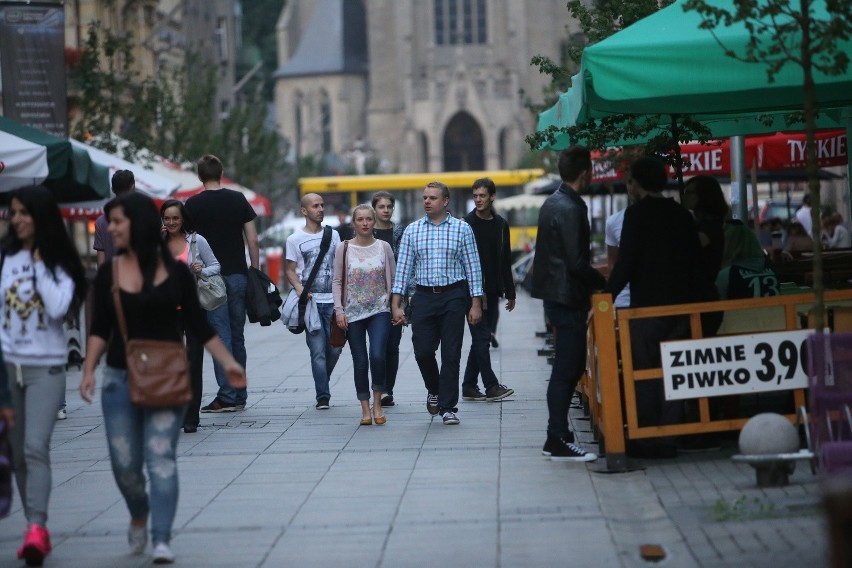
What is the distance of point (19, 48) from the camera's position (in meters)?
17.9

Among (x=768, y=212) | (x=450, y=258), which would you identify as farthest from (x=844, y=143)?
(x=768, y=212)

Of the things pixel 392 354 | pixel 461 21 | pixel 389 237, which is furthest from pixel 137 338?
pixel 461 21

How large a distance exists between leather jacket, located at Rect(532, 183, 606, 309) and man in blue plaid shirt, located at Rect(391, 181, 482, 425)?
75.5 inches

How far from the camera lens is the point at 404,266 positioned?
11.8 m

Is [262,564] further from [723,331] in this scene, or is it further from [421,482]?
[723,331]

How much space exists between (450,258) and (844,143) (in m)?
7.01

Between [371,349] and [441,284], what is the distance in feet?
2.74

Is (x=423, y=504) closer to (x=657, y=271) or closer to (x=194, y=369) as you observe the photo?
(x=657, y=271)

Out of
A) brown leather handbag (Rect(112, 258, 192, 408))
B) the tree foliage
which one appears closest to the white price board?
brown leather handbag (Rect(112, 258, 192, 408))

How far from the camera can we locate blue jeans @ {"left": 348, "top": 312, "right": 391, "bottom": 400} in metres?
12.0

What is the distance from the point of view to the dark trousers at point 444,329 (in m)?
11.6

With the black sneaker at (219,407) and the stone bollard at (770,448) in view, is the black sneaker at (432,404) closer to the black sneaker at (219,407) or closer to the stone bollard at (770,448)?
the black sneaker at (219,407)

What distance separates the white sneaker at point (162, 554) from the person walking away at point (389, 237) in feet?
20.7

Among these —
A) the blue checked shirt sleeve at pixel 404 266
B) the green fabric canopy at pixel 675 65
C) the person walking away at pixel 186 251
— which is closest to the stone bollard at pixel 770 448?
the green fabric canopy at pixel 675 65
